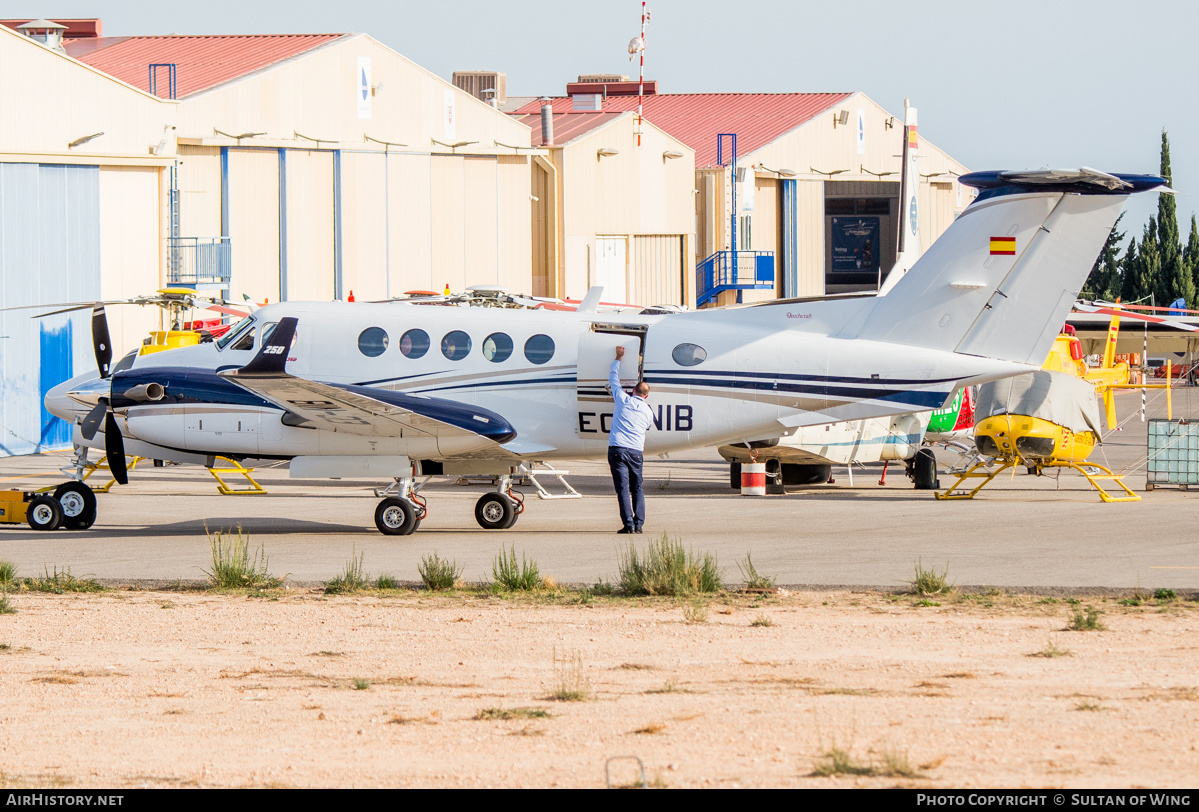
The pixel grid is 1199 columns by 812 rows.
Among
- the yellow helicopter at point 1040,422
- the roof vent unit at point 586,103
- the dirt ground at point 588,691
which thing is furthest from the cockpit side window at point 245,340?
the roof vent unit at point 586,103

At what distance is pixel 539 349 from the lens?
16938 millimetres

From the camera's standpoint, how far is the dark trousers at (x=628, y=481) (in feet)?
53.0

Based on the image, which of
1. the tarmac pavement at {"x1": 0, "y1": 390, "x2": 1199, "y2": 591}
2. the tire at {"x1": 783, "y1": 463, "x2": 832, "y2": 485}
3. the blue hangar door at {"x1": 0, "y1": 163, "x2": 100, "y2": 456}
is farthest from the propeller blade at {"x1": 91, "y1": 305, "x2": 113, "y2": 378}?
the blue hangar door at {"x1": 0, "y1": 163, "x2": 100, "y2": 456}

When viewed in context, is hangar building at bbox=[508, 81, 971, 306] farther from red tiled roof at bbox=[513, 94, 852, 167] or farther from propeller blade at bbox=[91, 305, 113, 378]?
propeller blade at bbox=[91, 305, 113, 378]

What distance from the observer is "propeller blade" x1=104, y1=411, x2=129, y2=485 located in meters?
17.4

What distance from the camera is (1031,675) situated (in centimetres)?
897

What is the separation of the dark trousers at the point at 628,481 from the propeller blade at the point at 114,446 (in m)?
6.04

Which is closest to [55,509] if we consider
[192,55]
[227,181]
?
[227,181]

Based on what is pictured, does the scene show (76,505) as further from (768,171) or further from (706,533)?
(768,171)

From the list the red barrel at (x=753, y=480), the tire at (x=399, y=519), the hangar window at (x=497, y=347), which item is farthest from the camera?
the red barrel at (x=753, y=480)

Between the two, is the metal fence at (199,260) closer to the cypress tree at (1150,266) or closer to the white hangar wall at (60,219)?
the white hangar wall at (60,219)

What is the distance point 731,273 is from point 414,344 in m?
41.2
